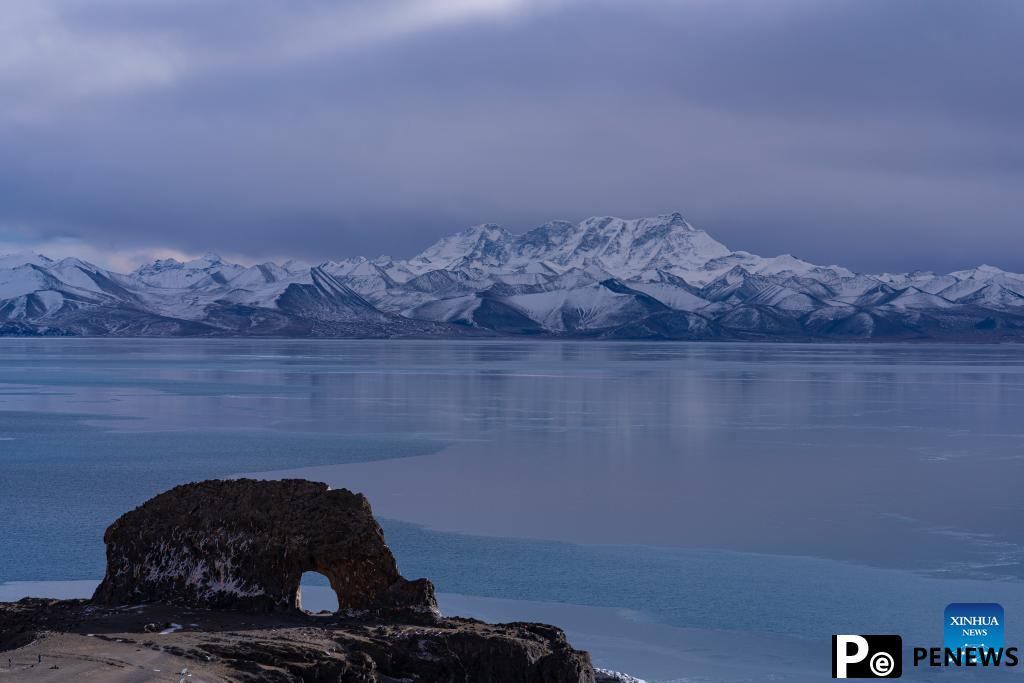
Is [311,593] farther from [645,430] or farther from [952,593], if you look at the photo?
[645,430]

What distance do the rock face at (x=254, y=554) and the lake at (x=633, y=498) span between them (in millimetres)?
2767

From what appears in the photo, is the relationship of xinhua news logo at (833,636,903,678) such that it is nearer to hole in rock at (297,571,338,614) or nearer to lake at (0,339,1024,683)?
lake at (0,339,1024,683)

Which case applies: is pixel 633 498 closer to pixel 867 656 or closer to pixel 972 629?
pixel 972 629

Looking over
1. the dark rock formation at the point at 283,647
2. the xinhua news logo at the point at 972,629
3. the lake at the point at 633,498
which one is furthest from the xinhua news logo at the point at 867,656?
the dark rock formation at the point at 283,647

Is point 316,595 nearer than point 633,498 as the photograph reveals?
Yes

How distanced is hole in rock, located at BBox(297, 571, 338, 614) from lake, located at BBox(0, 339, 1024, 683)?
5.6 inches

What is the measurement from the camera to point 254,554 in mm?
9328

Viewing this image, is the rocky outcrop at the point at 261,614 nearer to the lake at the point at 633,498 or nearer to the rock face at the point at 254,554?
the rock face at the point at 254,554

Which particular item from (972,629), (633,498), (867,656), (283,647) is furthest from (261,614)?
(633,498)

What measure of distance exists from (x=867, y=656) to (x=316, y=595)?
579 centimetres

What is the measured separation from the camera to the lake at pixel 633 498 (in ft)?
41.1

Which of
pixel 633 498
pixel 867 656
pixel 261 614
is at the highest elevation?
pixel 261 614

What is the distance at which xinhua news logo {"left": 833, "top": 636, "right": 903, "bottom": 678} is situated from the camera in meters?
10.6

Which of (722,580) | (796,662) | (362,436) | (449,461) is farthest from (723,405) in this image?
(796,662)
